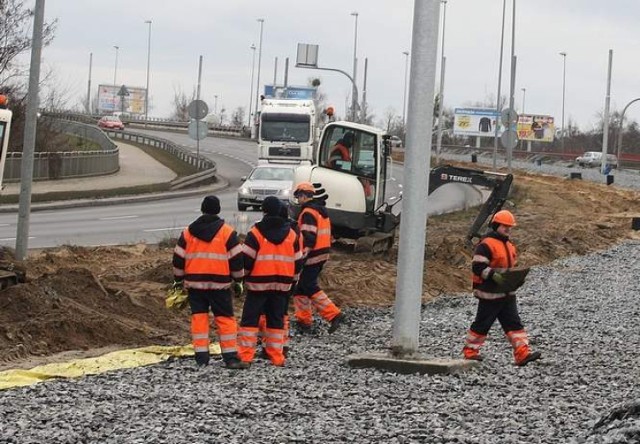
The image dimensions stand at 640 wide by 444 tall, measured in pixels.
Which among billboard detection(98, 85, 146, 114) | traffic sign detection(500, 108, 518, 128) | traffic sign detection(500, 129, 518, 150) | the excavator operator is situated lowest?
the excavator operator

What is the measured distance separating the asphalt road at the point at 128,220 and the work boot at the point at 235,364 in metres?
13.3

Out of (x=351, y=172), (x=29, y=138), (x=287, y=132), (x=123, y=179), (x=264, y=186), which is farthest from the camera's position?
(x=123, y=179)

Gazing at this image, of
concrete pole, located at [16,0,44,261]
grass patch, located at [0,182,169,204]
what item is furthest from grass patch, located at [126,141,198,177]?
concrete pole, located at [16,0,44,261]

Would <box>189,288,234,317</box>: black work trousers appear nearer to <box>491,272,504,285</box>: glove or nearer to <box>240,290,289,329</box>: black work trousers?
<box>240,290,289,329</box>: black work trousers

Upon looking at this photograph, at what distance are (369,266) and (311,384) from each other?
10.2 m

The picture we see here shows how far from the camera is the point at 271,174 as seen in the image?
126 feet

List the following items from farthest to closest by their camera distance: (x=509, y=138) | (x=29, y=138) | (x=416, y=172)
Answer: (x=509, y=138)
(x=29, y=138)
(x=416, y=172)

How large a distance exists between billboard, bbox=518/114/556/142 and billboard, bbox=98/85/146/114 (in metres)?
58.8

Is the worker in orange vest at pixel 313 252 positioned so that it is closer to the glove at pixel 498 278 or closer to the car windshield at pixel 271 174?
the glove at pixel 498 278

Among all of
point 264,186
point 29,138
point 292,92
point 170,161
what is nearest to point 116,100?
point 292,92

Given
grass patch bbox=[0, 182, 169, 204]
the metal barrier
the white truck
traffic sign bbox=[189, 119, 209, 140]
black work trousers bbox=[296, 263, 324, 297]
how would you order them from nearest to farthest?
black work trousers bbox=[296, 263, 324, 297], grass patch bbox=[0, 182, 169, 204], the metal barrier, traffic sign bbox=[189, 119, 209, 140], the white truck

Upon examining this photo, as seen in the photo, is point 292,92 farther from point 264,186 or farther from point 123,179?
point 264,186

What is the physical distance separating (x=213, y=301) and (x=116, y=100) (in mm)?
156141

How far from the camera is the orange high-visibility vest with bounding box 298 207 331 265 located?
14.4 m
